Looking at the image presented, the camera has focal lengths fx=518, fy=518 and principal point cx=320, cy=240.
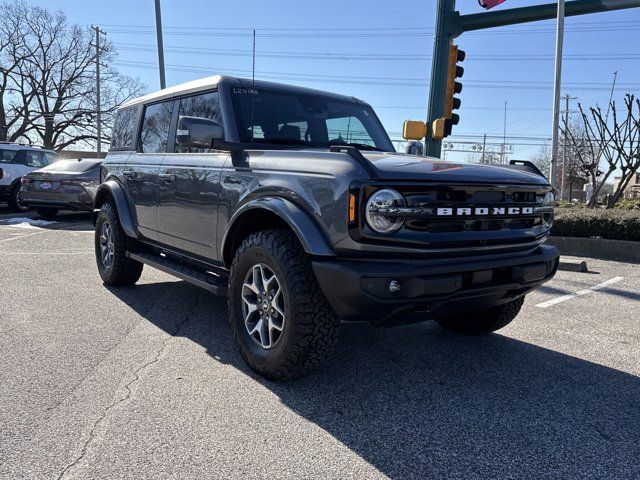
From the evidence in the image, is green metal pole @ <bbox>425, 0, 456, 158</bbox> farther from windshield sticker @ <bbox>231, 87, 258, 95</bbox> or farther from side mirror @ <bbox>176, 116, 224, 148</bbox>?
side mirror @ <bbox>176, 116, 224, 148</bbox>

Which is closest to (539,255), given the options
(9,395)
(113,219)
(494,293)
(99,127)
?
(494,293)

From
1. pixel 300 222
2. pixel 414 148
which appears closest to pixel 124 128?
pixel 414 148

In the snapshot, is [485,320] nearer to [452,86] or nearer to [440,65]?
[452,86]

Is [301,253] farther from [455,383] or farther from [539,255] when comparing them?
[539,255]

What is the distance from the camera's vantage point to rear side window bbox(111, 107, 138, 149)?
5.47 meters

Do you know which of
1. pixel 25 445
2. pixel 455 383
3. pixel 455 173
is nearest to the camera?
pixel 25 445

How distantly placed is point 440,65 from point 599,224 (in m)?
4.18

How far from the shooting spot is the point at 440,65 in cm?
1000

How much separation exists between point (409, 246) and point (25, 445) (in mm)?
2121

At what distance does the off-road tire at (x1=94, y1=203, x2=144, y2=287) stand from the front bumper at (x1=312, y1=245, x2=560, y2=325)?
316 cm

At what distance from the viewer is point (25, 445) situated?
8.01ft

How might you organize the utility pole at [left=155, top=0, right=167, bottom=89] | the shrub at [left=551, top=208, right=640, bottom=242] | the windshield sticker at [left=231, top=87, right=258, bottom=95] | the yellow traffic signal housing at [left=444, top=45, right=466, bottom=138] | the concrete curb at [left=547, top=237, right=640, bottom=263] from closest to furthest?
the windshield sticker at [left=231, top=87, right=258, bottom=95] → the concrete curb at [left=547, top=237, right=640, bottom=263] → the shrub at [left=551, top=208, right=640, bottom=242] → the yellow traffic signal housing at [left=444, top=45, right=466, bottom=138] → the utility pole at [left=155, top=0, right=167, bottom=89]

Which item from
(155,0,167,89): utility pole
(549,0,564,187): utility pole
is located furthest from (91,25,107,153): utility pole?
(549,0,564,187): utility pole

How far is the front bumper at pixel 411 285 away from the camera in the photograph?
2648mm
